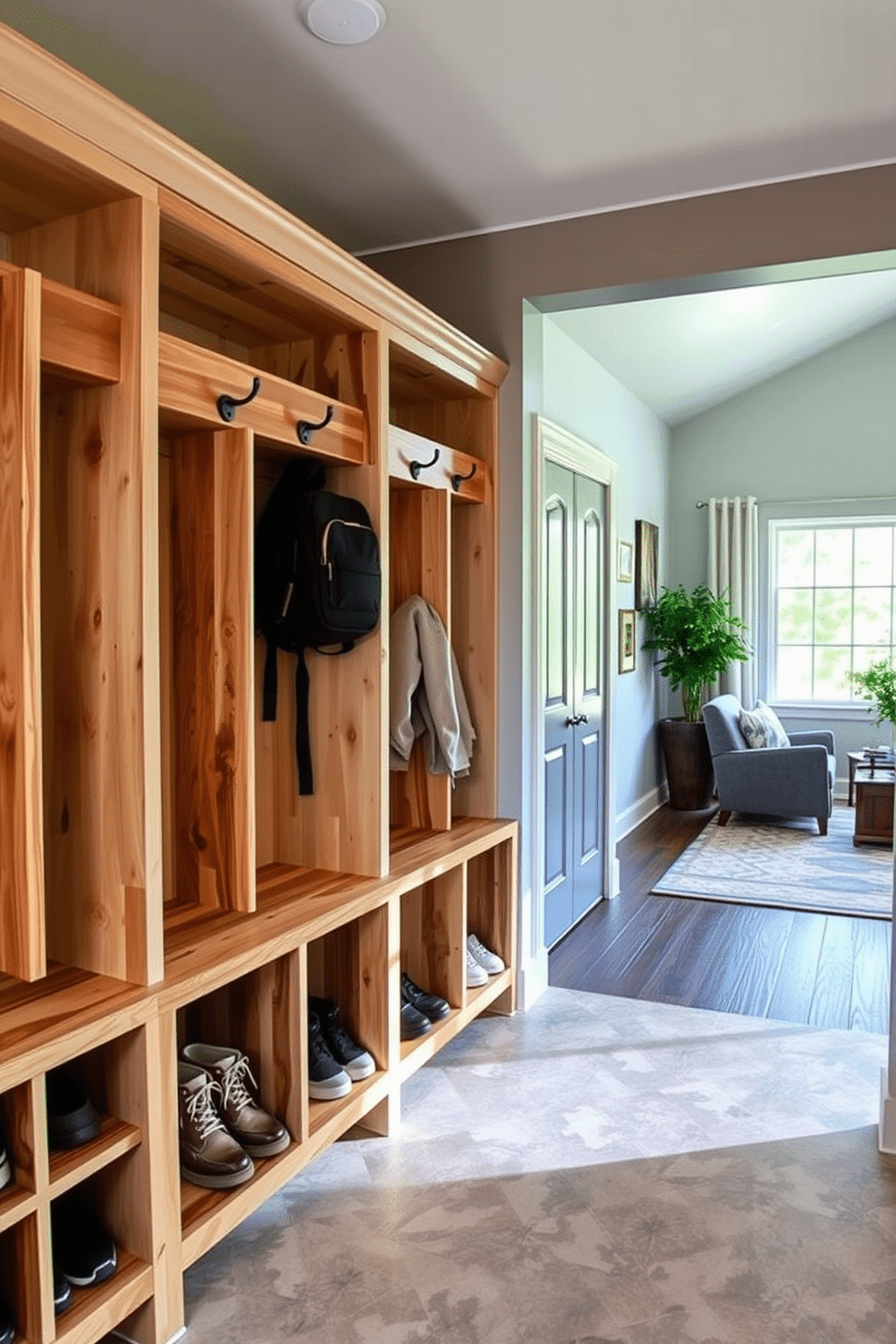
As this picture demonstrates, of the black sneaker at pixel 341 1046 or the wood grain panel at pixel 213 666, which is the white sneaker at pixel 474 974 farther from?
the wood grain panel at pixel 213 666

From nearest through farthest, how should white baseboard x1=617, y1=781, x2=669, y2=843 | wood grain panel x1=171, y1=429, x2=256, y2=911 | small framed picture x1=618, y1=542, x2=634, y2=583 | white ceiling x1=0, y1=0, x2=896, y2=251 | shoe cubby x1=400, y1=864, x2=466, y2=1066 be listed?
white ceiling x1=0, y1=0, x2=896, y2=251 < wood grain panel x1=171, y1=429, x2=256, y2=911 < shoe cubby x1=400, y1=864, x2=466, y2=1066 < white baseboard x1=617, y1=781, x2=669, y2=843 < small framed picture x1=618, y1=542, x2=634, y2=583

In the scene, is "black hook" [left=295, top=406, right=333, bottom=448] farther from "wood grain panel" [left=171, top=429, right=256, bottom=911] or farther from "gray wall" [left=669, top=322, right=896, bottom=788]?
"gray wall" [left=669, top=322, right=896, bottom=788]

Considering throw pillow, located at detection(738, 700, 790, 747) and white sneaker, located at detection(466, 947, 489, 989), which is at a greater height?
throw pillow, located at detection(738, 700, 790, 747)

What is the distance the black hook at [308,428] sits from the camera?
2.35 meters

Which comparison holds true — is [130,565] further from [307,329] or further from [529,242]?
[529,242]

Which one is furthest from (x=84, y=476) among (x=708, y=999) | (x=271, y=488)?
(x=708, y=999)

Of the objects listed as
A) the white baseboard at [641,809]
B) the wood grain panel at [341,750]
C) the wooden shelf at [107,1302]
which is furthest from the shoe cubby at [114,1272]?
the white baseboard at [641,809]

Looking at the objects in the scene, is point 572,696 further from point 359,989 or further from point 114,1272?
point 114,1272

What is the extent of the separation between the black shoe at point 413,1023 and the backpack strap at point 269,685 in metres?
0.91

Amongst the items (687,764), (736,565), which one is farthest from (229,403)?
(736,565)

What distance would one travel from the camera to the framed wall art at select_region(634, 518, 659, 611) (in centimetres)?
663

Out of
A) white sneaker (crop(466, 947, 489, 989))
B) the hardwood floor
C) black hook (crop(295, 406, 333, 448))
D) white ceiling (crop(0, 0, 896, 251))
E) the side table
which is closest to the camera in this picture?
white ceiling (crop(0, 0, 896, 251))

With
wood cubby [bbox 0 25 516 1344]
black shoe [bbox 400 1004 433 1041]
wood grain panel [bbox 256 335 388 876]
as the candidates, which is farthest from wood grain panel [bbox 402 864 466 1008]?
wood grain panel [bbox 256 335 388 876]

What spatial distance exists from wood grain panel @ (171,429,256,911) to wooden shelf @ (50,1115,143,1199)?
0.55 m
